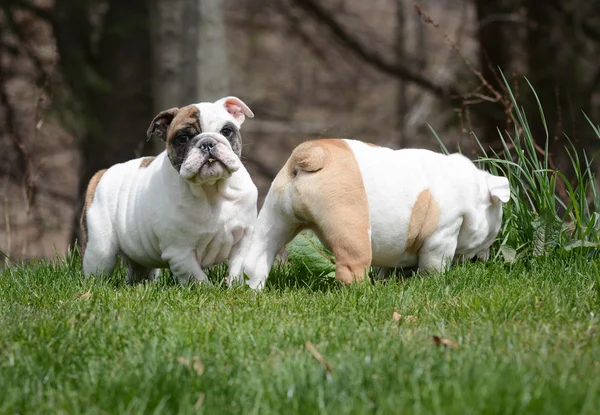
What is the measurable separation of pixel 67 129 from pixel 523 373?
24.1 feet

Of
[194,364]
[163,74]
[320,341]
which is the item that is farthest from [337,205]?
[163,74]

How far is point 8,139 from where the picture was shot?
11.9 metres

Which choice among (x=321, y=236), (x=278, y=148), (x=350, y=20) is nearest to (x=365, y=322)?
(x=321, y=236)

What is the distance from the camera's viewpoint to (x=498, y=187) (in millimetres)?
5207

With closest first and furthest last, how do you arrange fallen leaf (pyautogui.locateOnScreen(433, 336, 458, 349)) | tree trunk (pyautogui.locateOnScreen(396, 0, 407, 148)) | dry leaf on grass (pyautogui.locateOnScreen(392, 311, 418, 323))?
fallen leaf (pyautogui.locateOnScreen(433, 336, 458, 349)) < dry leaf on grass (pyautogui.locateOnScreen(392, 311, 418, 323)) < tree trunk (pyautogui.locateOnScreen(396, 0, 407, 148))

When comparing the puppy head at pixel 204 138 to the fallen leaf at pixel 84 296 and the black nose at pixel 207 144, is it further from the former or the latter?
the fallen leaf at pixel 84 296

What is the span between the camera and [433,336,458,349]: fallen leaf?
11.2 ft

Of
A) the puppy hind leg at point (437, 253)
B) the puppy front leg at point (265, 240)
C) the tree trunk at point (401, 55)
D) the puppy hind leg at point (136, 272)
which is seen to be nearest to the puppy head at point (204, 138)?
the puppy front leg at point (265, 240)

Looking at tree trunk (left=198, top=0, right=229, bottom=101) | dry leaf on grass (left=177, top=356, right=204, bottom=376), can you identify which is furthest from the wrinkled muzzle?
tree trunk (left=198, top=0, right=229, bottom=101)

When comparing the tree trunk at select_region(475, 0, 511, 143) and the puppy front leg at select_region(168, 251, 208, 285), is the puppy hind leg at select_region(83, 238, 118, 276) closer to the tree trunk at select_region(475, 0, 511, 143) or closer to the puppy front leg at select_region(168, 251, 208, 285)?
the puppy front leg at select_region(168, 251, 208, 285)

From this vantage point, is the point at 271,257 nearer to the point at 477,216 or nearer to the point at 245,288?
the point at 245,288

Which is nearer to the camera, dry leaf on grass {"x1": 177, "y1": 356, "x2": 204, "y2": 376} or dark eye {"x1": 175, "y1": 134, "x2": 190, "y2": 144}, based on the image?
dry leaf on grass {"x1": 177, "y1": 356, "x2": 204, "y2": 376}

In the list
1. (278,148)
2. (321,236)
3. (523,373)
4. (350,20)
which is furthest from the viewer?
(350,20)

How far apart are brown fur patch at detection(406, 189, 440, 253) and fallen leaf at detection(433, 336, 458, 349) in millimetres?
1378
